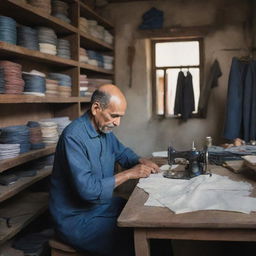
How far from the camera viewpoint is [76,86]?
4.32m

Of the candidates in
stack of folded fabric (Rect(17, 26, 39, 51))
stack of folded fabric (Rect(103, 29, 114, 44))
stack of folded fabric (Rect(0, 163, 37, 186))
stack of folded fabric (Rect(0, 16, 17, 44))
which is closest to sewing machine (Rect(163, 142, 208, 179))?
stack of folded fabric (Rect(0, 163, 37, 186))

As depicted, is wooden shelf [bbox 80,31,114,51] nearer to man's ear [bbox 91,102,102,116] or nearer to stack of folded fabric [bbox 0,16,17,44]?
stack of folded fabric [bbox 0,16,17,44]

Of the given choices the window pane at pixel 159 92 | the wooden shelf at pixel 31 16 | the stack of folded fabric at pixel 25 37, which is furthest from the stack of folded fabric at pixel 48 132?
the window pane at pixel 159 92

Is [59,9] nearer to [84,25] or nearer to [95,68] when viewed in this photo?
[84,25]

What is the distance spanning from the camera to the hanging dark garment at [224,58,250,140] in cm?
455

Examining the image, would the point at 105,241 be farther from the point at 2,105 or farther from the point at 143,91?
the point at 143,91

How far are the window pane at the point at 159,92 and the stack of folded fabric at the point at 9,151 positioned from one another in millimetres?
2944

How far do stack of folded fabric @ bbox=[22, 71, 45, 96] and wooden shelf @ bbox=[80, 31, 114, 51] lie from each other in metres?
1.20

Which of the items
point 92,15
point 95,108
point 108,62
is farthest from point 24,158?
point 108,62

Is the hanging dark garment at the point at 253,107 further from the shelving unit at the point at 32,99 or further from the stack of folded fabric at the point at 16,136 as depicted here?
the stack of folded fabric at the point at 16,136

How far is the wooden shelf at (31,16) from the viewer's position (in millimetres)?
3108

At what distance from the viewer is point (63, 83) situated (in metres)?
4.05

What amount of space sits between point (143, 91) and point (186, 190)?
354 centimetres

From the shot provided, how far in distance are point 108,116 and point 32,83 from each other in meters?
1.32
